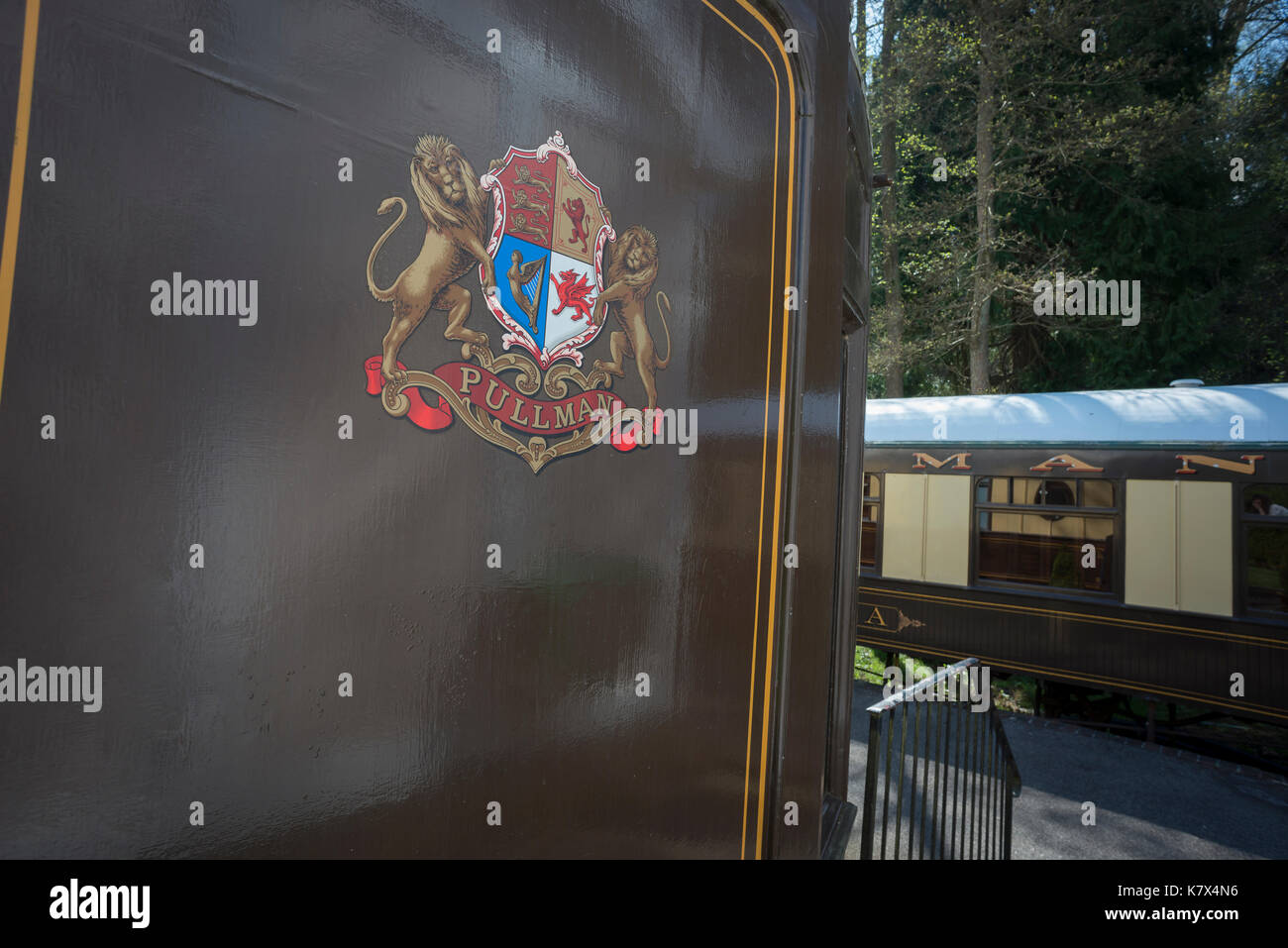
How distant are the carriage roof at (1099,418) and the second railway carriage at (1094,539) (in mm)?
16

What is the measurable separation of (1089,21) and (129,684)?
609 inches

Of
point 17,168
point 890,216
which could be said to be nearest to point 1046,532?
point 890,216

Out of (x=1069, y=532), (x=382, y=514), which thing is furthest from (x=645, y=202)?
(x=1069, y=532)

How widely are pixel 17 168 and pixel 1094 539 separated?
8267 mm

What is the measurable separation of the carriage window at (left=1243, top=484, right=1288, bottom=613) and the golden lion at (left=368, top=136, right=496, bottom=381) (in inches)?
298

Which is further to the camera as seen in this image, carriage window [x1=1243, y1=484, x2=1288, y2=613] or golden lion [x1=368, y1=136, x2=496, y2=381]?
carriage window [x1=1243, y1=484, x2=1288, y2=613]

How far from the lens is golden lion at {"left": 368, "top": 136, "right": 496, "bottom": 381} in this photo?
3.77 ft

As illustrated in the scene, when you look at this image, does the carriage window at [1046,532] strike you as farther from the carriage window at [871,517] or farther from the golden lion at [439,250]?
the golden lion at [439,250]

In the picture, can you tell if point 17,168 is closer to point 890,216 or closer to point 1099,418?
point 1099,418

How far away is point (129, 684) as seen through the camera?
0.93 meters

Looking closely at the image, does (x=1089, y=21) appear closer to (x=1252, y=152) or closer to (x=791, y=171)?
(x=1252, y=152)

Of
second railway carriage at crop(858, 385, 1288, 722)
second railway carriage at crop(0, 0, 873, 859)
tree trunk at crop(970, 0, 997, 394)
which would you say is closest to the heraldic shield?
→ second railway carriage at crop(0, 0, 873, 859)

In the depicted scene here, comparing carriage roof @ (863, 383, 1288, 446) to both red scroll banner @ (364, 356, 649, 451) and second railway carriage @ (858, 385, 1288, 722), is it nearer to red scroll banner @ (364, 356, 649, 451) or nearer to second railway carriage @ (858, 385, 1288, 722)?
second railway carriage @ (858, 385, 1288, 722)

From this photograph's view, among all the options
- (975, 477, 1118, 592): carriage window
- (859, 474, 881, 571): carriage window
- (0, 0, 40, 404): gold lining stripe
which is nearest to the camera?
(0, 0, 40, 404): gold lining stripe
